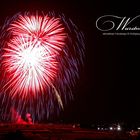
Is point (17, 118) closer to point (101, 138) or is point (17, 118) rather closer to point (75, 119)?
point (101, 138)

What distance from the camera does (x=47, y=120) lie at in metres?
66.8

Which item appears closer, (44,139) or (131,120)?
(44,139)

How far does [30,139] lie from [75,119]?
60290mm

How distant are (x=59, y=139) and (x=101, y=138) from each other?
2.29 m

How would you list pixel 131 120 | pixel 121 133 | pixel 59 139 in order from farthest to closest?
pixel 131 120 < pixel 121 133 < pixel 59 139

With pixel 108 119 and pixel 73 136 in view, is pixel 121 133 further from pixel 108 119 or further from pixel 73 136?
pixel 108 119

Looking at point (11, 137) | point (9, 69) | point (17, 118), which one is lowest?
point (11, 137)

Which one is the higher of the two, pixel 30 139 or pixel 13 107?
pixel 13 107

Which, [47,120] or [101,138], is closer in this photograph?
[101,138]

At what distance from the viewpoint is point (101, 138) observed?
2141 cm

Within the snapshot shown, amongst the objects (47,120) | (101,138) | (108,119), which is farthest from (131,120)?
(101,138)

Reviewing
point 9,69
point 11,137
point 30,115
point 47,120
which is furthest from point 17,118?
point 11,137

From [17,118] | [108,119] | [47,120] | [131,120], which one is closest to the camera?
[17,118]

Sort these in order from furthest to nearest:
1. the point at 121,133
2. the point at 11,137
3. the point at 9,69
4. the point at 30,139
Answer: the point at 9,69
the point at 121,133
the point at 30,139
the point at 11,137
